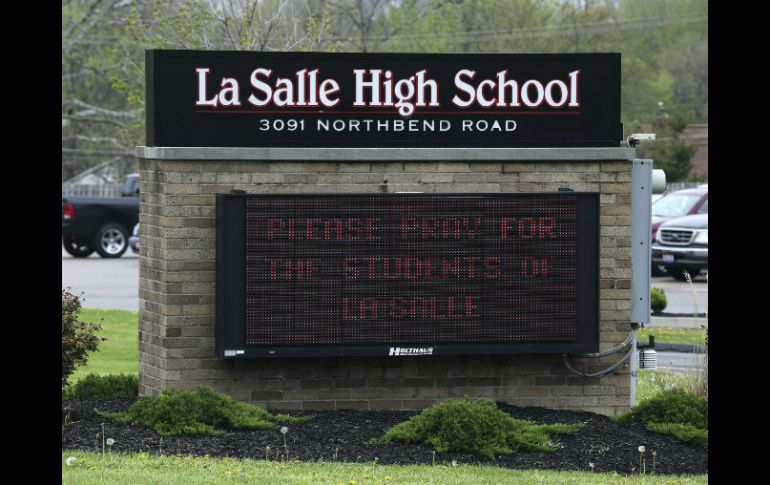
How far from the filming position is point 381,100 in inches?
463

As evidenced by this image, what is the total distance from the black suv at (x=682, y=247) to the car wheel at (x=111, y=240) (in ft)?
44.1

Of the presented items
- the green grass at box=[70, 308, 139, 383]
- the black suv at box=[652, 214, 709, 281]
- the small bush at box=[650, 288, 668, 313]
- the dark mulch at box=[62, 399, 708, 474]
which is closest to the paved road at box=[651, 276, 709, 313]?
the black suv at box=[652, 214, 709, 281]

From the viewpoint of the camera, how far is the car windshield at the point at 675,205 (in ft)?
107

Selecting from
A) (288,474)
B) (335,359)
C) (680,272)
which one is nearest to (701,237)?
(680,272)

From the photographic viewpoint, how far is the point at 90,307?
24.2 m

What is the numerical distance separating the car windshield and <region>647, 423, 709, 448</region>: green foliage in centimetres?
2173

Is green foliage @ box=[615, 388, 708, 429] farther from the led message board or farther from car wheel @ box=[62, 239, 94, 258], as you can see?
car wheel @ box=[62, 239, 94, 258]

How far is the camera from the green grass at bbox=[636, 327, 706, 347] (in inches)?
804

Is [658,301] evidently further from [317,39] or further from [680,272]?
[680,272]

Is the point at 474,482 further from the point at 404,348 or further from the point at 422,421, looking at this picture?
the point at 404,348

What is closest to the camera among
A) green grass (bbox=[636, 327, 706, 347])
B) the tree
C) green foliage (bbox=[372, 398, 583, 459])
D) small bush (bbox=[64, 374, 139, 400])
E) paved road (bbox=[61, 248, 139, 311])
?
green foliage (bbox=[372, 398, 583, 459])

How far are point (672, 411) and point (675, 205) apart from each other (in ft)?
73.8
